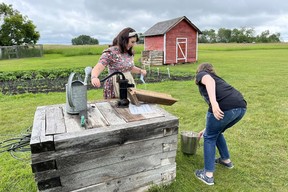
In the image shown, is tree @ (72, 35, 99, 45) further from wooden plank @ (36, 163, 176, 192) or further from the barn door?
wooden plank @ (36, 163, 176, 192)

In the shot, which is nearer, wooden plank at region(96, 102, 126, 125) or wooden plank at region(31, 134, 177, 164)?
wooden plank at region(31, 134, 177, 164)

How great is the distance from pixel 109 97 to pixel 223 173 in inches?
70.2

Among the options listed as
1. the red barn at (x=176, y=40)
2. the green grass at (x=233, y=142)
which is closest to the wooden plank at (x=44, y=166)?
the green grass at (x=233, y=142)

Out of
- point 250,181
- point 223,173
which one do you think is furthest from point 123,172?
point 250,181

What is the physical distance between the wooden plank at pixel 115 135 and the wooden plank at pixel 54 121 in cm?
10

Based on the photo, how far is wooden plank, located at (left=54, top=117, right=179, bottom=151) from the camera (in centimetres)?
170

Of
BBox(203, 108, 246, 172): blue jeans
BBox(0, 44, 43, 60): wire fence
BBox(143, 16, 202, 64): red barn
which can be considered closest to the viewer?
BBox(203, 108, 246, 172): blue jeans

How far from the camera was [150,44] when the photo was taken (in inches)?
702

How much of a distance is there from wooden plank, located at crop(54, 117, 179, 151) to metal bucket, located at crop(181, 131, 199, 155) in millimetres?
951

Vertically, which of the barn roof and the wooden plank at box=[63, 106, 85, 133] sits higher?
the barn roof

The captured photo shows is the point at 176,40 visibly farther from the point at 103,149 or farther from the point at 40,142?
the point at 40,142

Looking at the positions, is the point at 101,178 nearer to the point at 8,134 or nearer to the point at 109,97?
the point at 109,97

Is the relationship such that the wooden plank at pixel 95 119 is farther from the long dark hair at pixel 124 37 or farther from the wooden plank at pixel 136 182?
the long dark hair at pixel 124 37

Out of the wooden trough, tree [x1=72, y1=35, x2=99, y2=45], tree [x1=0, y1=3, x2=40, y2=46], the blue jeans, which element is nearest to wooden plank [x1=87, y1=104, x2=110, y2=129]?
the wooden trough
